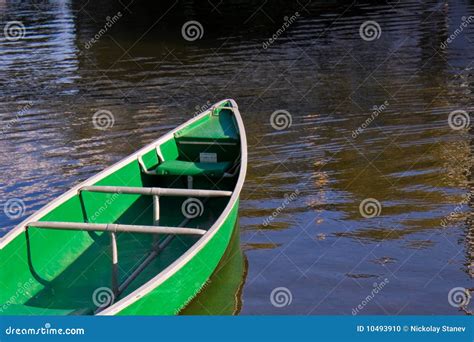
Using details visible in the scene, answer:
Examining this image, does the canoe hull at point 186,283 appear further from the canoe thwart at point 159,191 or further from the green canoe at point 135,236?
the canoe thwart at point 159,191

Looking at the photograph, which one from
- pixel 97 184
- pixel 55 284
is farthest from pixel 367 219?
pixel 55 284

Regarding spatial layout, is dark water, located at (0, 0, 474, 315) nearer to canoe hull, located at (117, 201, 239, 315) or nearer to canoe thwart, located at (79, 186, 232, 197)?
canoe hull, located at (117, 201, 239, 315)

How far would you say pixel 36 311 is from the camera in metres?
7.36

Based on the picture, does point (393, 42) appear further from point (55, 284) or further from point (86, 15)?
point (55, 284)

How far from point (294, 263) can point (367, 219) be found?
139cm

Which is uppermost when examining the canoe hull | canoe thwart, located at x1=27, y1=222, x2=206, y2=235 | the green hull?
canoe thwart, located at x1=27, y1=222, x2=206, y2=235

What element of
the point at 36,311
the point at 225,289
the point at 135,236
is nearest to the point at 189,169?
the point at 135,236

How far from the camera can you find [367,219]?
10.1 metres

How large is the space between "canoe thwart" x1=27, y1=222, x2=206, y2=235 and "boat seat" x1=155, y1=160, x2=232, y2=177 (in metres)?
2.03

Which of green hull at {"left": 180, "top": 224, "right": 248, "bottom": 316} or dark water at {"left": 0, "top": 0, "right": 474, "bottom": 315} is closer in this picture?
green hull at {"left": 180, "top": 224, "right": 248, "bottom": 316}

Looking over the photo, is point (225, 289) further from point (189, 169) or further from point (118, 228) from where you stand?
point (189, 169)

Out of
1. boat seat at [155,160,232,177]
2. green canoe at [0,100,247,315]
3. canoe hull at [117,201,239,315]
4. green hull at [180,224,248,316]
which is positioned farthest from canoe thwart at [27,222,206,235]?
boat seat at [155,160,232,177]

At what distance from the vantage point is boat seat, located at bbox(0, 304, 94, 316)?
7.21m

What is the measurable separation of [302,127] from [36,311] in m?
7.05
